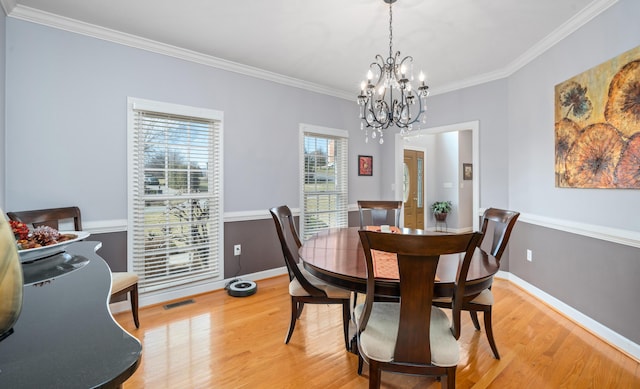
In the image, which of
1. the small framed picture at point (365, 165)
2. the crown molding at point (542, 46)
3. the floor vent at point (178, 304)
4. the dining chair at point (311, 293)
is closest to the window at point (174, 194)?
the floor vent at point (178, 304)

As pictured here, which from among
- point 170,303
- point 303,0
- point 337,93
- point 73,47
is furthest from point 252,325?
point 337,93

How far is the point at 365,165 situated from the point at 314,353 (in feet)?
10.7

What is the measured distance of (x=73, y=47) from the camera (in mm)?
2604

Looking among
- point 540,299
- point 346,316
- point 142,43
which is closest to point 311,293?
point 346,316

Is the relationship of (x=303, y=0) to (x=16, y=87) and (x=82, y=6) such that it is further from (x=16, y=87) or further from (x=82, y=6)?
(x=16, y=87)

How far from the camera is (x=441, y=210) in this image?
709 cm

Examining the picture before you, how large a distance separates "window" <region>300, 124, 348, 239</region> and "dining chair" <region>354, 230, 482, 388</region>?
2.71 metres

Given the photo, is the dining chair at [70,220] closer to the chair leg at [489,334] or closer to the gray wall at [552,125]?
the chair leg at [489,334]

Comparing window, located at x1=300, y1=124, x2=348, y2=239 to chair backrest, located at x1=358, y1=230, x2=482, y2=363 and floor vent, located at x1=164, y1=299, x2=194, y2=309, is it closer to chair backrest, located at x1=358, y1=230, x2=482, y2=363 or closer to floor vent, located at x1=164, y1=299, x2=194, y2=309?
floor vent, located at x1=164, y1=299, x2=194, y2=309

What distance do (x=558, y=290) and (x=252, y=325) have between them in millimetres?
2894

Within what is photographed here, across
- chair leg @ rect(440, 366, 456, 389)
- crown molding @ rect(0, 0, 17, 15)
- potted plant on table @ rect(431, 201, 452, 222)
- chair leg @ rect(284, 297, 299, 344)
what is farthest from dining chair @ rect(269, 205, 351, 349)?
potted plant on table @ rect(431, 201, 452, 222)

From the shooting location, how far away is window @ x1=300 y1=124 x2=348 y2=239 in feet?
13.6

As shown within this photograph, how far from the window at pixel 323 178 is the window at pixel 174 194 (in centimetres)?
122

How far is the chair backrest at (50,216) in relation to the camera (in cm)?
229
